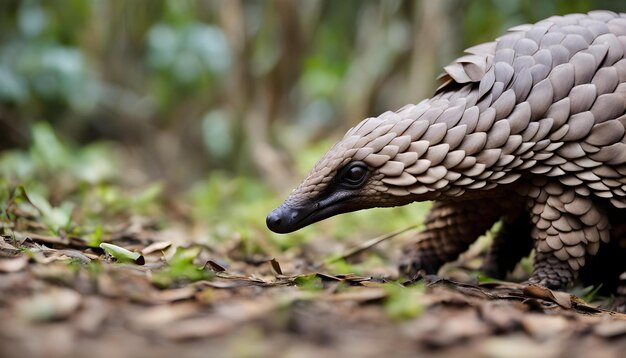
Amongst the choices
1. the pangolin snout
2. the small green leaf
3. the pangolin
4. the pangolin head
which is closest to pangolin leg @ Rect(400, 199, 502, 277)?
the pangolin

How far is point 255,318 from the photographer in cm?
201

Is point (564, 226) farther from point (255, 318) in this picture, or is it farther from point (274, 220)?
point (255, 318)

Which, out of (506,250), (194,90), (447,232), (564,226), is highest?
(194,90)

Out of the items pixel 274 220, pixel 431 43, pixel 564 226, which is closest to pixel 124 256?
pixel 274 220

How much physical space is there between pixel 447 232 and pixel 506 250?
402mm

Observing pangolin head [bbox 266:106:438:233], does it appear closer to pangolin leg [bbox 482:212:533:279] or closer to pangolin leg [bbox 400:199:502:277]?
pangolin leg [bbox 400:199:502:277]

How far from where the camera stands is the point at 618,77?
9.99ft

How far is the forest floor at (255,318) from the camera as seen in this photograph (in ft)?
6.05

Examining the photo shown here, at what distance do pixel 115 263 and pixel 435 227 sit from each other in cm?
172

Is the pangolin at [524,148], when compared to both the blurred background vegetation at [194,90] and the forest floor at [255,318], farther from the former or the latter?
the blurred background vegetation at [194,90]

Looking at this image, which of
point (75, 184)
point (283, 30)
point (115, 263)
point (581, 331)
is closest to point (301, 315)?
point (581, 331)

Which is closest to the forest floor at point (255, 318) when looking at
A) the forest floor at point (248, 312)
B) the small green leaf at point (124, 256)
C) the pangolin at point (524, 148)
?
the forest floor at point (248, 312)

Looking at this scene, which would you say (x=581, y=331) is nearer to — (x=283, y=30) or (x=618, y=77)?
(x=618, y=77)

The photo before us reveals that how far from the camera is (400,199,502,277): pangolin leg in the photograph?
3.50m
